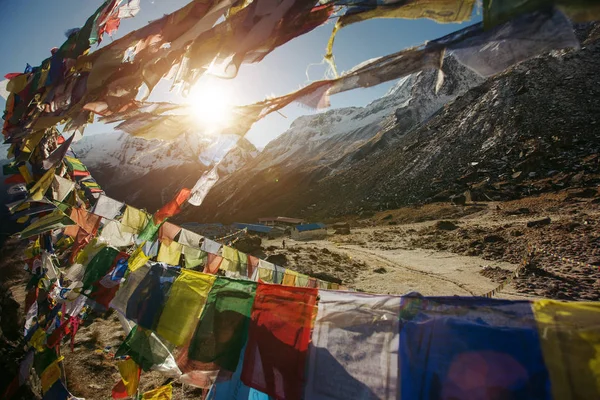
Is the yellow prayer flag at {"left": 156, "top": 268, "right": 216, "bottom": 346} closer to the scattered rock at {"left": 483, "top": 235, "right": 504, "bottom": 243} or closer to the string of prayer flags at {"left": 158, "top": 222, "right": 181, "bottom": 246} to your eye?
the string of prayer flags at {"left": 158, "top": 222, "right": 181, "bottom": 246}

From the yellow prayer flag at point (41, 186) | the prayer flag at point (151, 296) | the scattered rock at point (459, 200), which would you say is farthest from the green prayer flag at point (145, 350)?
the scattered rock at point (459, 200)

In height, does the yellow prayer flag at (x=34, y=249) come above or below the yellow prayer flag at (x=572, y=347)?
above

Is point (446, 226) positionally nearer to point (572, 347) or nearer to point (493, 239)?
point (493, 239)

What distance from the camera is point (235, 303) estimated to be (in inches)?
108

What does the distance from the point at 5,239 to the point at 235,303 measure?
14545 millimetres

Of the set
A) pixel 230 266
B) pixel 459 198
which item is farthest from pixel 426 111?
pixel 230 266

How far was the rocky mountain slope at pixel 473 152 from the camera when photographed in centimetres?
2638

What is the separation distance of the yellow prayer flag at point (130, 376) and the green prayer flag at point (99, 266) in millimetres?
1370

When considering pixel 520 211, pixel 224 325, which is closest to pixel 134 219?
pixel 224 325

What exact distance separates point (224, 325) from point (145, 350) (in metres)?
1.69

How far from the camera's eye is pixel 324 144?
304 ft

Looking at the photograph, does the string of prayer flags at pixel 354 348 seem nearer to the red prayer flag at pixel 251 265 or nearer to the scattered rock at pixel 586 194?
the red prayer flag at pixel 251 265

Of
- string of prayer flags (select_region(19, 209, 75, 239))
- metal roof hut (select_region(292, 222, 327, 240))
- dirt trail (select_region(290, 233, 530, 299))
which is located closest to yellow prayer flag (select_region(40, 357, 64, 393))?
string of prayer flags (select_region(19, 209, 75, 239))

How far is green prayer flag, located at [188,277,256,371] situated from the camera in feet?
8.62
